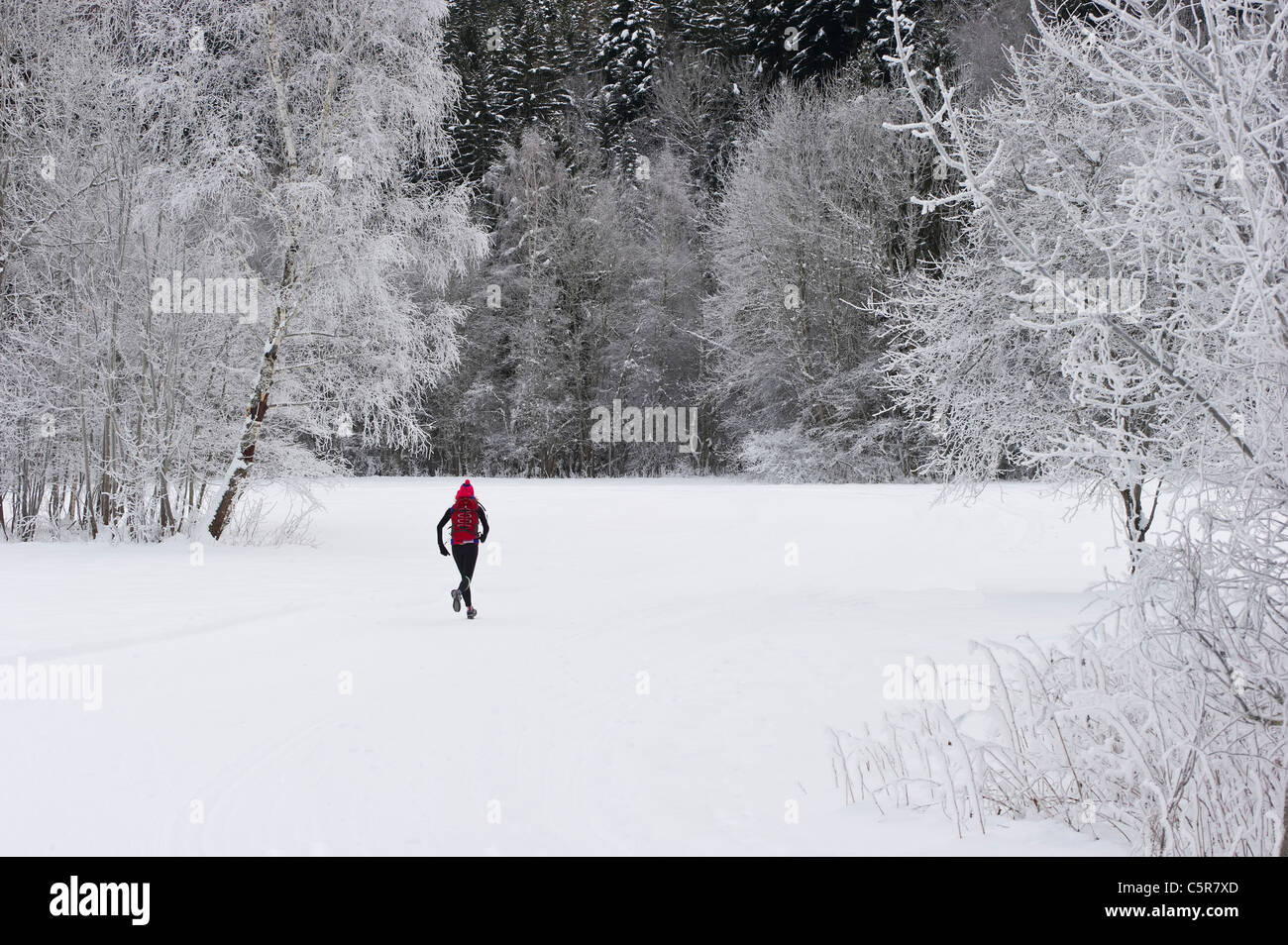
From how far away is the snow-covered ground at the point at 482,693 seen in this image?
4.64 meters

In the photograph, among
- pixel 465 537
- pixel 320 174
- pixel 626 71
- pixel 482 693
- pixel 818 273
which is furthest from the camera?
pixel 626 71

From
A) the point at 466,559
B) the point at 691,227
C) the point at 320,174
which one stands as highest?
the point at 691,227

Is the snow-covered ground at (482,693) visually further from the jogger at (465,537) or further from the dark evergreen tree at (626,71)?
the dark evergreen tree at (626,71)

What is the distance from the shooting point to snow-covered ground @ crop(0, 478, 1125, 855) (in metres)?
4.64

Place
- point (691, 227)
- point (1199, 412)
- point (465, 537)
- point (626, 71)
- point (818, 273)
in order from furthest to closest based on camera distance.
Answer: point (626, 71)
point (691, 227)
point (818, 273)
point (465, 537)
point (1199, 412)

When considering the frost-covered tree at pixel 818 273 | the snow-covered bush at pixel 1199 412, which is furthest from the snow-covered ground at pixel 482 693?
the frost-covered tree at pixel 818 273

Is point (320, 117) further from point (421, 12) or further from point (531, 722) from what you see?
point (531, 722)

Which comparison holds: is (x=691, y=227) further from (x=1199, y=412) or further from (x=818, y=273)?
(x=1199, y=412)

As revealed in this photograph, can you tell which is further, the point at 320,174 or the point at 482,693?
the point at 320,174

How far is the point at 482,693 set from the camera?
24.9ft

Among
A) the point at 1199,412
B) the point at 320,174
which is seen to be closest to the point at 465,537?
the point at 1199,412

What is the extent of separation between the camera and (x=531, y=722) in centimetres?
682

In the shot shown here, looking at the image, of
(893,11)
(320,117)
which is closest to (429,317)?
(320,117)

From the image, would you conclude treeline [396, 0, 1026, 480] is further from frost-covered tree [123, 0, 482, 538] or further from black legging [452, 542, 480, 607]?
black legging [452, 542, 480, 607]
